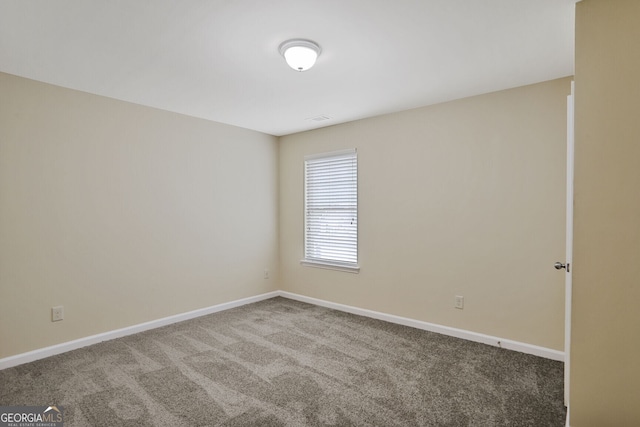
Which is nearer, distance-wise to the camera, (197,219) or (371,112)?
(371,112)

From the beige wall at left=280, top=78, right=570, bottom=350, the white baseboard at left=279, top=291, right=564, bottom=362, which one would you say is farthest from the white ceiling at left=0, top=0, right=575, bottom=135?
the white baseboard at left=279, top=291, right=564, bottom=362

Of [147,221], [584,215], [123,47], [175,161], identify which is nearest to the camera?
[584,215]

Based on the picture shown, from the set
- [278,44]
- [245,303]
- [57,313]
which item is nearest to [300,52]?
[278,44]

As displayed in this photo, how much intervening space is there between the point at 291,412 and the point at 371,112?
3.07m

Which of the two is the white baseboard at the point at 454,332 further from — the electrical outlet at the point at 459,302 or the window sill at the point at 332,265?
the window sill at the point at 332,265

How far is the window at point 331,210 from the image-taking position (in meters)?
4.32

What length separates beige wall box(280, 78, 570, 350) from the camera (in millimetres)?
2908

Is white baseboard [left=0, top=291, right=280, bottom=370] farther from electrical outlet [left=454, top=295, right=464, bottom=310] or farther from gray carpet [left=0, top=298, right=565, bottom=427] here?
electrical outlet [left=454, top=295, right=464, bottom=310]

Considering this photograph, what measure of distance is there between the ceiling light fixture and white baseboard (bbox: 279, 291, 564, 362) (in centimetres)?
283

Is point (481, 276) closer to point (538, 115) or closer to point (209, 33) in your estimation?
point (538, 115)

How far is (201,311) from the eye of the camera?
13.6ft

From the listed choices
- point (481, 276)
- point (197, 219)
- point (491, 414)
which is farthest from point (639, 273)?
point (197, 219)

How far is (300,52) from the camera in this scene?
7.49 ft

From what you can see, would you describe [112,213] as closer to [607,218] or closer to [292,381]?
[292,381]
